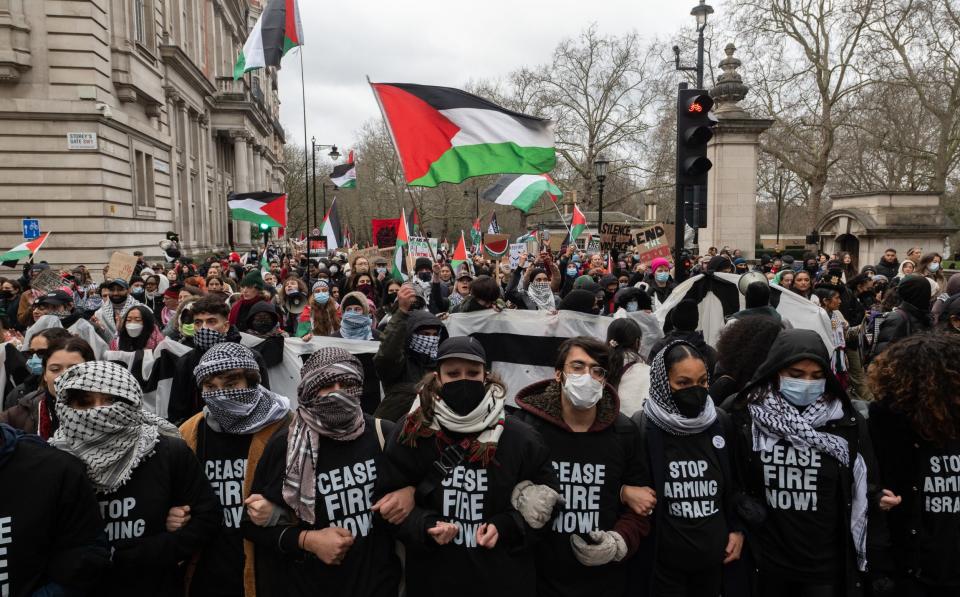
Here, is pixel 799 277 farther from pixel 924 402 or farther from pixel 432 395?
pixel 432 395

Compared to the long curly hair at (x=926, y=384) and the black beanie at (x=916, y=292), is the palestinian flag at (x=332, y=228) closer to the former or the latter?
the black beanie at (x=916, y=292)

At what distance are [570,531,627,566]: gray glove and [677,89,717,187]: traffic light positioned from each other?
5227 millimetres

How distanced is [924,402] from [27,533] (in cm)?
379

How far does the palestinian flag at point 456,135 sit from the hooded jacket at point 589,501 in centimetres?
436

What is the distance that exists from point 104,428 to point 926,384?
142 inches

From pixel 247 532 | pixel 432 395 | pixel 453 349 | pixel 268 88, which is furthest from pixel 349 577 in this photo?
pixel 268 88

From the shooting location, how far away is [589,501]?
304 centimetres

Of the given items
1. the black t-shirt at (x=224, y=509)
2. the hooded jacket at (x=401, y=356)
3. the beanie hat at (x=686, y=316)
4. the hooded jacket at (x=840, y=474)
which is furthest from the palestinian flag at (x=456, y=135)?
the hooded jacket at (x=840, y=474)

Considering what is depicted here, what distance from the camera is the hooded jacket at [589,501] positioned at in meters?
3.04

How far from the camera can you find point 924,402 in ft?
10.3

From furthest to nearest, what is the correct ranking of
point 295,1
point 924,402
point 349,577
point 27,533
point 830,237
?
point 830,237 < point 295,1 < point 924,402 < point 349,577 < point 27,533

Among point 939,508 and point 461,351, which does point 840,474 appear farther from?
point 461,351

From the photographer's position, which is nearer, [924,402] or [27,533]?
[27,533]

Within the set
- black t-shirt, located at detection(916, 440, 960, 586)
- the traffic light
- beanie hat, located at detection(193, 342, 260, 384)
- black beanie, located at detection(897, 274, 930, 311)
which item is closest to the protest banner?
the traffic light
